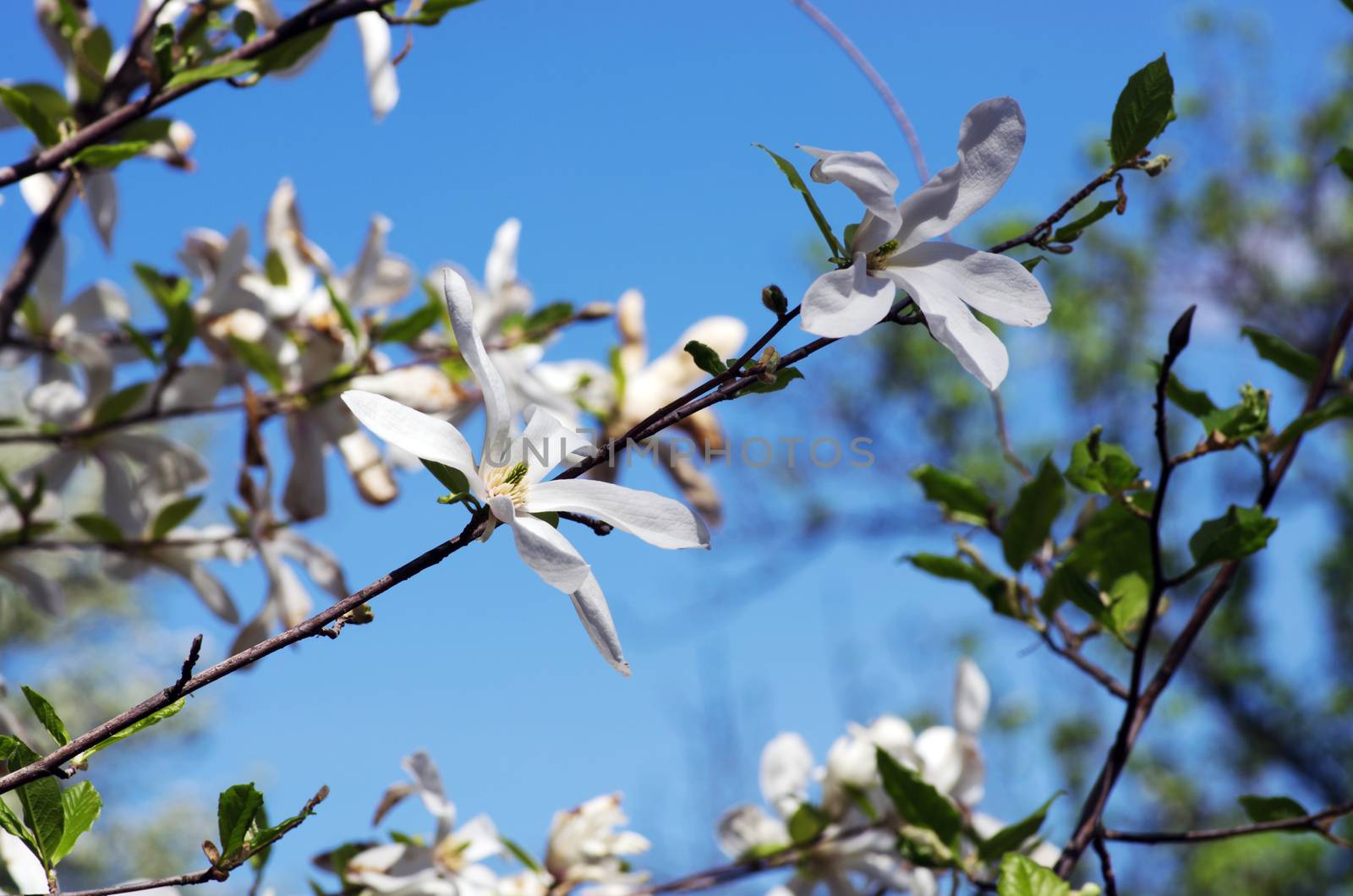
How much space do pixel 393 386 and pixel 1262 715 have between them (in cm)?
547

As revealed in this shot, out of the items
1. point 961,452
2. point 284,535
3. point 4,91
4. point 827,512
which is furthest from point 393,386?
point 961,452

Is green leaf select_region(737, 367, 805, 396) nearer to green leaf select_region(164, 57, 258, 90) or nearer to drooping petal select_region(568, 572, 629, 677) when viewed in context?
drooping petal select_region(568, 572, 629, 677)

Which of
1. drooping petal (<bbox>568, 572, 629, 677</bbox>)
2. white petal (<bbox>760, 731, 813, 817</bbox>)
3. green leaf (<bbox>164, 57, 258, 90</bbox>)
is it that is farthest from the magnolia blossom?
green leaf (<bbox>164, 57, 258, 90</bbox>)

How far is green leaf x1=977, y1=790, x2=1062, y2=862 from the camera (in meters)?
0.64

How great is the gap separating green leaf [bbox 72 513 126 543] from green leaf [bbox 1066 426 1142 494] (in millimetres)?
678

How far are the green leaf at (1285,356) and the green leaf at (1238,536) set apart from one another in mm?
153

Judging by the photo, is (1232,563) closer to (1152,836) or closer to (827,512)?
(1152,836)

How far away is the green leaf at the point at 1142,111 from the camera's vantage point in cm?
44

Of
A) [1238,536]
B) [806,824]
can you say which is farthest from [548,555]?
[806,824]

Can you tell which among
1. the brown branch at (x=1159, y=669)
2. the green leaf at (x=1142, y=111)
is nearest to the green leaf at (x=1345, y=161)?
the brown branch at (x=1159, y=669)

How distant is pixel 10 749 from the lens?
39cm

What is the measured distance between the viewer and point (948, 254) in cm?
39

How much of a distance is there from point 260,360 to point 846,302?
0.65 m

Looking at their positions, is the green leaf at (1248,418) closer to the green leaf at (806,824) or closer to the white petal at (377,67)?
the green leaf at (806,824)
